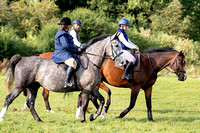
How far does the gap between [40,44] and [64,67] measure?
31638 millimetres

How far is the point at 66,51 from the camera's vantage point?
27.8 ft

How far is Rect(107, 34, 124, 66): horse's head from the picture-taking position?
8133 millimetres

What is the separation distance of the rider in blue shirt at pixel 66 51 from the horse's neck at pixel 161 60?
10.1ft

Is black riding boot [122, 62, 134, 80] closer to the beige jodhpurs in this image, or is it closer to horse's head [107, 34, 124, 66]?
horse's head [107, 34, 124, 66]

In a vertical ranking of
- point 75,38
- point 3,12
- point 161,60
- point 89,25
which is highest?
point 75,38

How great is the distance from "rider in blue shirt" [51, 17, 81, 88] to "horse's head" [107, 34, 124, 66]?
95 centimetres

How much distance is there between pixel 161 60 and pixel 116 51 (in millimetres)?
2745

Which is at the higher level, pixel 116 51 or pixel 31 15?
pixel 116 51

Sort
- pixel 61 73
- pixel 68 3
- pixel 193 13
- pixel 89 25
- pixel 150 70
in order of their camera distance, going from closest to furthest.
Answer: pixel 61 73 → pixel 150 70 → pixel 89 25 → pixel 68 3 → pixel 193 13

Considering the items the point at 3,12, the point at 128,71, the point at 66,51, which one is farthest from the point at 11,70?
the point at 3,12

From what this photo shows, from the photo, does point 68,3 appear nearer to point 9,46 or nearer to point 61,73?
point 9,46

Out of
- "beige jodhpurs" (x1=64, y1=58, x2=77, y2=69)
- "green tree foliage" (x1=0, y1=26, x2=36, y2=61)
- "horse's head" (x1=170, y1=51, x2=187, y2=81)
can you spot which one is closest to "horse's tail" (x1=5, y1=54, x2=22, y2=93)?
"beige jodhpurs" (x1=64, y1=58, x2=77, y2=69)

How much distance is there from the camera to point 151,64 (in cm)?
1039

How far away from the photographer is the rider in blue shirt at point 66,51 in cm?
825
